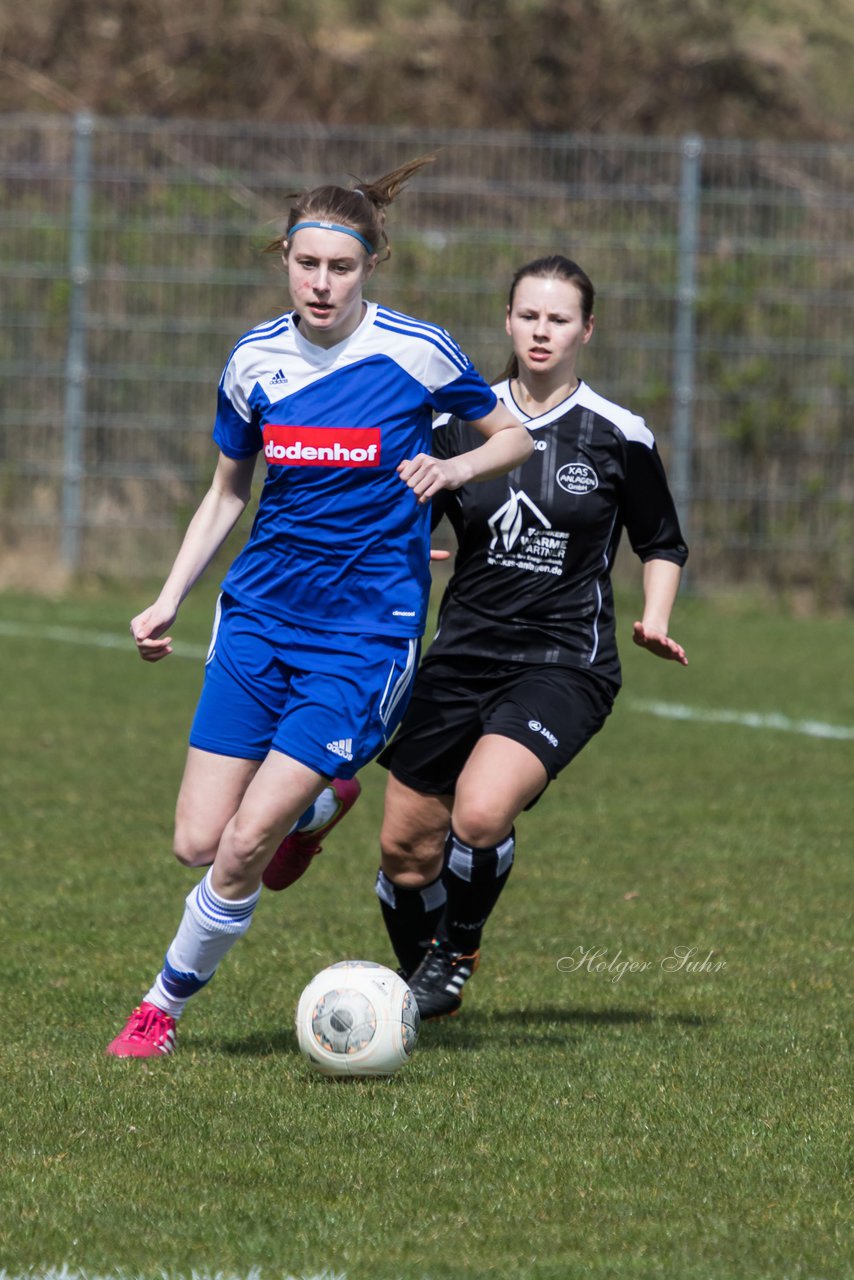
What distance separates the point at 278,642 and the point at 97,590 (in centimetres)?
1115

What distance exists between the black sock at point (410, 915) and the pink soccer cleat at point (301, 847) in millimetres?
254

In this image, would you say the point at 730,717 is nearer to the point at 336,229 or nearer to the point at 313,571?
the point at 313,571

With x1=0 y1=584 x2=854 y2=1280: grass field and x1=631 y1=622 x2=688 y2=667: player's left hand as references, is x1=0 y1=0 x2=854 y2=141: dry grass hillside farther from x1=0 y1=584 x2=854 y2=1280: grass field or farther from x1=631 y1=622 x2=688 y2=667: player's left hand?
x1=631 y1=622 x2=688 y2=667: player's left hand

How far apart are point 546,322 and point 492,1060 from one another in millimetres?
1926

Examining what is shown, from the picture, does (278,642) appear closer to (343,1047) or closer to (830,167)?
(343,1047)

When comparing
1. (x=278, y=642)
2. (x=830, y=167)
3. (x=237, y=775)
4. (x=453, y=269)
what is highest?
A: (x=830, y=167)

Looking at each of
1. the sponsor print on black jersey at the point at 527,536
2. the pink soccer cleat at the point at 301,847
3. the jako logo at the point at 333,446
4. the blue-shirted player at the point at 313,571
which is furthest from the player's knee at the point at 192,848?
the sponsor print on black jersey at the point at 527,536

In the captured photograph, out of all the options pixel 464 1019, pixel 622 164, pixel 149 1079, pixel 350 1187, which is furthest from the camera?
pixel 622 164

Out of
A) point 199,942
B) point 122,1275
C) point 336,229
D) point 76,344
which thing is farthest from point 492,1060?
point 76,344

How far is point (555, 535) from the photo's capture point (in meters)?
5.33

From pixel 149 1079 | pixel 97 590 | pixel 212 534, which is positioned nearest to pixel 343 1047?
pixel 149 1079

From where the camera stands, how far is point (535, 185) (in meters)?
15.5

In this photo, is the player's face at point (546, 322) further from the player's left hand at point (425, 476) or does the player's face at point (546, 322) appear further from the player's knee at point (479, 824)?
the player's knee at point (479, 824)

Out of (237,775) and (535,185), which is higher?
(535,185)
